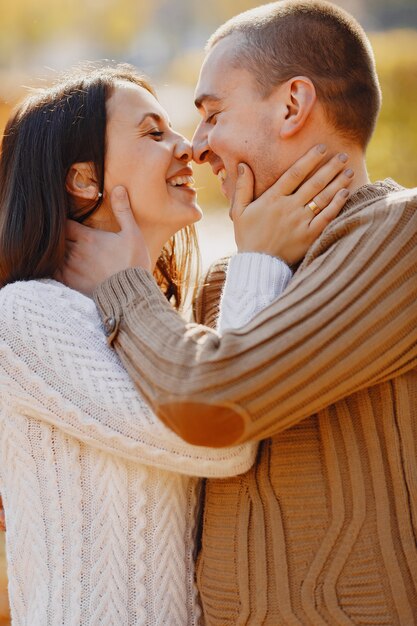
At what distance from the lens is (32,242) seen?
1.96 metres

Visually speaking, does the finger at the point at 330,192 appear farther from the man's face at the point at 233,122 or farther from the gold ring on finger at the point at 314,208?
the man's face at the point at 233,122

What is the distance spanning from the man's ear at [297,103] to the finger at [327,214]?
0.66 feet

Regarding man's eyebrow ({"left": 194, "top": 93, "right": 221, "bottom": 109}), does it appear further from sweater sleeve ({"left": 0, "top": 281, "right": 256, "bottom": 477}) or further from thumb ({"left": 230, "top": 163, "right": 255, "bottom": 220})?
sweater sleeve ({"left": 0, "top": 281, "right": 256, "bottom": 477})

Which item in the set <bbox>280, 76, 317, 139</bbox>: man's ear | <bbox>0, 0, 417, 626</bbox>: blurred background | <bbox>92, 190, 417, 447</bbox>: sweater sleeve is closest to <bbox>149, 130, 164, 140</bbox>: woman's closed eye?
<bbox>280, 76, 317, 139</bbox>: man's ear

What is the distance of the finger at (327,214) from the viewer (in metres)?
1.77

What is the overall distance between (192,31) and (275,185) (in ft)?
9.67

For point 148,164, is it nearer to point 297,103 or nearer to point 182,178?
point 182,178

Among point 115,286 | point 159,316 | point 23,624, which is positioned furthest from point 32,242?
point 23,624

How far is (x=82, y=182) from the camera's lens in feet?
6.93

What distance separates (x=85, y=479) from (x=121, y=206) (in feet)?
2.28

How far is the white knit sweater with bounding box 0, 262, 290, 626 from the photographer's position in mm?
1669

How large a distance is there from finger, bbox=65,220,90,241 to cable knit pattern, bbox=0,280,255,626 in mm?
292

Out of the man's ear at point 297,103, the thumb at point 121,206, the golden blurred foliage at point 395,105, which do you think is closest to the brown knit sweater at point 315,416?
the man's ear at point 297,103

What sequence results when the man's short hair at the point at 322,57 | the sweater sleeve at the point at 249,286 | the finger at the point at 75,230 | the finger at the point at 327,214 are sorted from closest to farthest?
the sweater sleeve at the point at 249,286
the finger at the point at 327,214
the man's short hair at the point at 322,57
the finger at the point at 75,230
